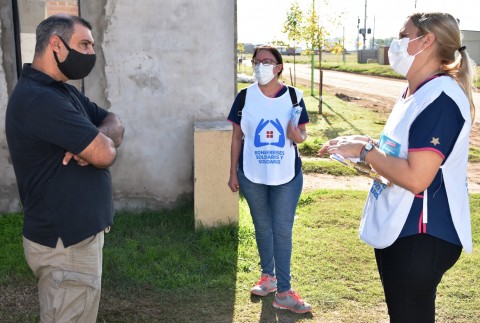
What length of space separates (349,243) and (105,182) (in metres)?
3.43

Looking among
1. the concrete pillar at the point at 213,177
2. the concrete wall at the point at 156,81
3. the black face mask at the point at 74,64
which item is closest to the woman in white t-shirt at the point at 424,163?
the black face mask at the point at 74,64

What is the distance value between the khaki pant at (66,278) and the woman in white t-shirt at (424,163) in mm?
1392

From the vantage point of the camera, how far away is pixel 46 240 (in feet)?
8.84

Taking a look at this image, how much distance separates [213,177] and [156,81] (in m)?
1.34

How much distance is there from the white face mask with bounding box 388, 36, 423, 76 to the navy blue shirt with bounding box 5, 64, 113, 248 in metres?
1.51

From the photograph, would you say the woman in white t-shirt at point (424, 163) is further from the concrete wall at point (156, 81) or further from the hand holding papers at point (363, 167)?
the concrete wall at point (156, 81)

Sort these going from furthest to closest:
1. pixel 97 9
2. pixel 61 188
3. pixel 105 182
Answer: pixel 97 9 < pixel 105 182 < pixel 61 188

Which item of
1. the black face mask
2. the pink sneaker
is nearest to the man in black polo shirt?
the black face mask

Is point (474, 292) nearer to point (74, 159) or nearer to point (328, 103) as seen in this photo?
point (74, 159)

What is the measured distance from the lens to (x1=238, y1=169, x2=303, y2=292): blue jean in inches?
159

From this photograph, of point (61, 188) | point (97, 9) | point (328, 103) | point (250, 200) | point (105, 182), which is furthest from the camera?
point (328, 103)

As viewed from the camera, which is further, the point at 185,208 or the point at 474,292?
the point at 185,208

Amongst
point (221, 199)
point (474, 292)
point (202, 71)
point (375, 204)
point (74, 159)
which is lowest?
point (474, 292)

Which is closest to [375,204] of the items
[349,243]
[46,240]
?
[46,240]
